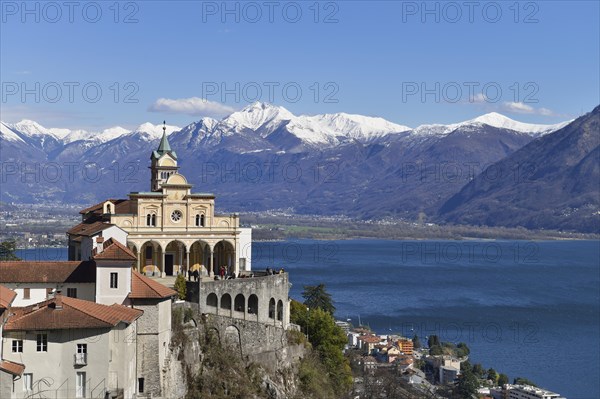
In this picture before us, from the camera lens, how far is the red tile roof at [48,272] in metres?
34.5

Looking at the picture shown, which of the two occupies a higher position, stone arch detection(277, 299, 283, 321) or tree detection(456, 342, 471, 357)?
stone arch detection(277, 299, 283, 321)

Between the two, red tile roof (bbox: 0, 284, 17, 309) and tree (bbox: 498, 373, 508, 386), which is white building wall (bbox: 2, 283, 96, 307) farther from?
tree (bbox: 498, 373, 508, 386)

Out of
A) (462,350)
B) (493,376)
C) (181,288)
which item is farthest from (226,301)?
(462,350)

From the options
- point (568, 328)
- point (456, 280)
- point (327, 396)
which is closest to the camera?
point (327, 396)

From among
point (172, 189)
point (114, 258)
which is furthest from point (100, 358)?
point (172, 189)

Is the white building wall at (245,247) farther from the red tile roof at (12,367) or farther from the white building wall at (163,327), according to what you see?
the red tile roof at (12,367)

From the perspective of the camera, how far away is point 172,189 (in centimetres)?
4891

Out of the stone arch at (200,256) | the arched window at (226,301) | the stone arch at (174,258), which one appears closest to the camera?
the arched window at (226,301)

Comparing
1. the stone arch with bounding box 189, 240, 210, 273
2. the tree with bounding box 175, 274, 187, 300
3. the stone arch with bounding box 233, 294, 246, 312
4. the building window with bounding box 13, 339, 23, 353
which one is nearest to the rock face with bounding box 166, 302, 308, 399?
the tree with bounding box 175, 274, 187, 300

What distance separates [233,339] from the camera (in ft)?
131

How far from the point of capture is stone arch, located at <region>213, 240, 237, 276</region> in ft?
162

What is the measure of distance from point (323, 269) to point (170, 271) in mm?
114531

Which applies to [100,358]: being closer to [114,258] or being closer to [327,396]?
[114,258]

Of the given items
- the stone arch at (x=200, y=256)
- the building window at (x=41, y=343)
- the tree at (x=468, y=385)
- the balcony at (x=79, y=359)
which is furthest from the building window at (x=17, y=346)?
the tree at (x=468, y=385)
